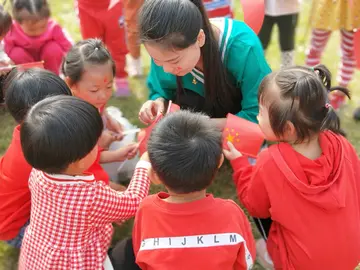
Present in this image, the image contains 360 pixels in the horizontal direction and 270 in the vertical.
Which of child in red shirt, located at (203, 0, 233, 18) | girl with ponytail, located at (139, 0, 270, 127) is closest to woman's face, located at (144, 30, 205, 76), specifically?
girl with ponytail, located at (139, 0, 270, 127)

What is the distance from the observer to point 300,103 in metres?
1.40

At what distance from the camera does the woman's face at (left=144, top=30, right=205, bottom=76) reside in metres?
1.61

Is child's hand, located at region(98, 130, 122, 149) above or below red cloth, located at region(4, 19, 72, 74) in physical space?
Answer: below

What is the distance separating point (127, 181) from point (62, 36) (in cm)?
110

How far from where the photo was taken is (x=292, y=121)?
4.66 ft

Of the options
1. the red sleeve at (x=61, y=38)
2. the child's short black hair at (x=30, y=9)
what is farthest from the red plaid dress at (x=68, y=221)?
the red sleeve at (x=61, y=38)

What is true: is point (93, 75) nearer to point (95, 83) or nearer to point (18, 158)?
point (95, 83)

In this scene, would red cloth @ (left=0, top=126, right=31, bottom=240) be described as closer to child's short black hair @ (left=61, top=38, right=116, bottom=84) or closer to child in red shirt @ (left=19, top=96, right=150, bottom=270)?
child in red shirt @ (left=19, top=96, right=150, bottom=270)

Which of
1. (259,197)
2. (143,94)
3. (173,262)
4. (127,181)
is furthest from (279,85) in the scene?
(143,94)

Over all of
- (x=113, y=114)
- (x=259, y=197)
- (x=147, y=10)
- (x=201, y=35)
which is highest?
(x=147, y=10)

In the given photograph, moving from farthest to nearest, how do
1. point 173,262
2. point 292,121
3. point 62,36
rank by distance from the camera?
point 62,36
point 292,121
point 173,262

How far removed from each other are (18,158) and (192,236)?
0.69 metres

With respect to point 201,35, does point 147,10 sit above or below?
above

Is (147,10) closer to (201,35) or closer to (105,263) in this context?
(201,35)
